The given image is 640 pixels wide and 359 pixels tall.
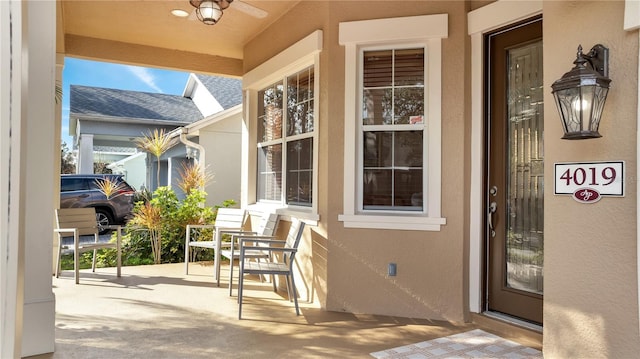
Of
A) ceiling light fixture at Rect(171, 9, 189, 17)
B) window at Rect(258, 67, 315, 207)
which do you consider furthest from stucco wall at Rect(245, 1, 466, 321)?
ceiling light fixture at Rect(171, 9, 189, 17)

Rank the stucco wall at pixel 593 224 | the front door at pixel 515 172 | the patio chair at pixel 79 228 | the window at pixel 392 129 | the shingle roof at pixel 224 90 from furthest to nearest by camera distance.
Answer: the shingle roof at pixel 224 90 → the patio chair at pixel 79 228 → the window at pixel 392 129 → the front door at pixel 515 172 → the stucco wall at pixel 593 224

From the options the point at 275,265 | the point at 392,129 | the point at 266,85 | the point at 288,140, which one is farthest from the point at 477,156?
the point at 266,85

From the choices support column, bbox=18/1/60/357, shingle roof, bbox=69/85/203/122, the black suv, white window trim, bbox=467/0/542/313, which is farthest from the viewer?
shingle roof, bbox=69/85/203/122

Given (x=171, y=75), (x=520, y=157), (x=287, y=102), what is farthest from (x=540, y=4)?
(x=171, y=75)

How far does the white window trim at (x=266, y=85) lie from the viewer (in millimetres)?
4695

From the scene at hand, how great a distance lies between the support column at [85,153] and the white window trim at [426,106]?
30.9 ft

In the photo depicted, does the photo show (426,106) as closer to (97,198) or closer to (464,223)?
(464,223)

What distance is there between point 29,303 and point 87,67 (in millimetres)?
18610

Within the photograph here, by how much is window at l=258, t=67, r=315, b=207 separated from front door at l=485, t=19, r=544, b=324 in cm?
186

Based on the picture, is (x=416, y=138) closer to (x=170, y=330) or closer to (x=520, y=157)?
(x=520, y=157)

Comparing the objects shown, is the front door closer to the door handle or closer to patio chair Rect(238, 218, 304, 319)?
the door handle

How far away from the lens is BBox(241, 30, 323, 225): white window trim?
15.4ft

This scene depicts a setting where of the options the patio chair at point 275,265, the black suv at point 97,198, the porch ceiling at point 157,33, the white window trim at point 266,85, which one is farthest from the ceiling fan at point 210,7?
the black suv at point 97,198

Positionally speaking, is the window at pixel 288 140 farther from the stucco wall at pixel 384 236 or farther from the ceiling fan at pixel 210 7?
the ceiling fan at pixel 210 7
